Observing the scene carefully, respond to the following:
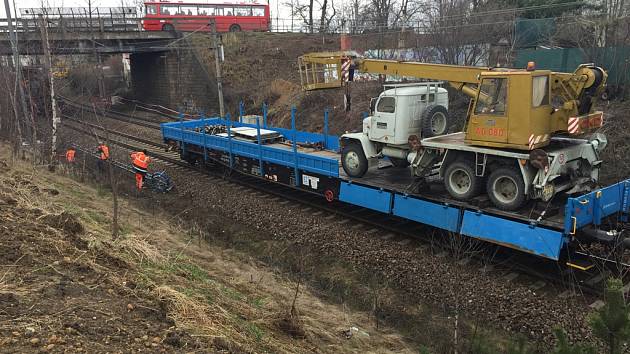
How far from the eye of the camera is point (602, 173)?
13305 millimetres

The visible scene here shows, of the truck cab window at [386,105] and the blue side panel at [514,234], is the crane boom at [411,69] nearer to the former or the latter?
the truck cab window at [386,105]

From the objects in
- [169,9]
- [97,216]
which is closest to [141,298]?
[97,216]

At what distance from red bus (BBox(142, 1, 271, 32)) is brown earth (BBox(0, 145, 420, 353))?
28.5 meters

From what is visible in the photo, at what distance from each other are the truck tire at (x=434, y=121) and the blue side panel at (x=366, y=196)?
174 centimetres

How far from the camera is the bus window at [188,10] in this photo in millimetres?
37438

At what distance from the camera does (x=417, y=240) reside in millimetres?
10891

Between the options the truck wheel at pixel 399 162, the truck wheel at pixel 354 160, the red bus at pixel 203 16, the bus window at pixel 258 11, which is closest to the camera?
the truck wheel at pixel 354 160

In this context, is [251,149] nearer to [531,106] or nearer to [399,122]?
[399,122]

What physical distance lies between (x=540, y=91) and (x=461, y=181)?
2.41 meters

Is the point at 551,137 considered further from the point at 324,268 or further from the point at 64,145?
the point at 64,145

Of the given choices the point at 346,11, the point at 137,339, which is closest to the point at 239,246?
the point at 137,339

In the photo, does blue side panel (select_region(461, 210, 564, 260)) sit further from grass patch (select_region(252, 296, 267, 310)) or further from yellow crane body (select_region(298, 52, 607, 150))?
grass patch (select_region(252, 296, 267, 310))

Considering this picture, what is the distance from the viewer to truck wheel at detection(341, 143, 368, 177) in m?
12.2

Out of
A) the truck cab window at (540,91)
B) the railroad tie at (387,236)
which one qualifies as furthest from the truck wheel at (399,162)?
the truck cab window at (540,91)
